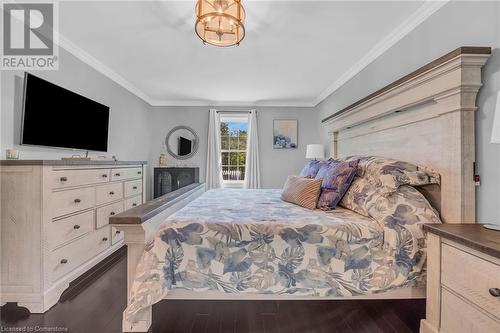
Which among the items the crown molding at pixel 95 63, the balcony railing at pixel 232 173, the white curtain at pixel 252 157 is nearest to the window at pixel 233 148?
the balcony railing at pixel 232 173

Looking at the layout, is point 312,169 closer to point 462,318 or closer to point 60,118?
point 462,318

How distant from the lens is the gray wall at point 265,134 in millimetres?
4910

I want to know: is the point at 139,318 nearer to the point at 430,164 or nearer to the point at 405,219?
the point at 405,219

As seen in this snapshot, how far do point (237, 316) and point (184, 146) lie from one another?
379 cm

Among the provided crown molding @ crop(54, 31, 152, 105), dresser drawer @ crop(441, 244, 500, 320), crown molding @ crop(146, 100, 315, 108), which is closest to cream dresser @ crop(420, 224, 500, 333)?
dresser drawer @ crop(441, 244, 500, 320)

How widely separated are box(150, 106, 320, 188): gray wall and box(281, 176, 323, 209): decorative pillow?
271 centimetres

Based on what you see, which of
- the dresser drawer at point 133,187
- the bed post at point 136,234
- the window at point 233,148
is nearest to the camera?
the bed post at point 136,234

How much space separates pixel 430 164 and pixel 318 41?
159 centimetres

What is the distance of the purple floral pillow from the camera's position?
1912mm

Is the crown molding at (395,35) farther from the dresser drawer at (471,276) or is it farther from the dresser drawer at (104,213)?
the dresser drawer at (104,213)

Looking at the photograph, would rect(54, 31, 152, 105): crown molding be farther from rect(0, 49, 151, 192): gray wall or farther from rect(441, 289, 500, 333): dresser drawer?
rect(441, 289, 500, 333): dresser drawer

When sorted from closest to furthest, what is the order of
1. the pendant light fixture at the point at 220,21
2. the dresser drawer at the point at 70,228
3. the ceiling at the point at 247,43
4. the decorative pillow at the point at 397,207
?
the decorative pillow at the point at 397,207 < the pendant light fixture at the point at 220,21 < the dresser drawer at the point at 70,228 < the ceiling at the point at 247,43

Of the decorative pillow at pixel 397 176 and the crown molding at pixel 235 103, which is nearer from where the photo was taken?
the decorative pillow at pixel 397 176

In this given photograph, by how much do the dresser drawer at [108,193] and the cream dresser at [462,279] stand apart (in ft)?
8.98
